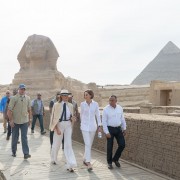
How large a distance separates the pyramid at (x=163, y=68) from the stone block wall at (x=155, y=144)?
71.5m

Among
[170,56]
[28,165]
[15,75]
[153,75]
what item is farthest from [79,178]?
[170,56]

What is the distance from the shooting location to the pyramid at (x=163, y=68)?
79.8 m

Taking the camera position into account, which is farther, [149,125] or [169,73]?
[169,73]

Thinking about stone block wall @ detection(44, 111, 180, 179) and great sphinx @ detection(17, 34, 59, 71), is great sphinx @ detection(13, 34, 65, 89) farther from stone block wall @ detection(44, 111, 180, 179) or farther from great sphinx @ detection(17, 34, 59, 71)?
stone block wall @ detection(44, 111, 180, 179)

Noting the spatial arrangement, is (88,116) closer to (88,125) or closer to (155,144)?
(88,125)

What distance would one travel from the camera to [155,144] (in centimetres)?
634

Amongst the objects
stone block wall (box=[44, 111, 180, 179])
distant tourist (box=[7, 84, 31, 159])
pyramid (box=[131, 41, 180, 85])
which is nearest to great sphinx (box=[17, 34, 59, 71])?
distant tourist (box=[7, 84, 31, 159])

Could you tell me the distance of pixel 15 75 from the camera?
2448 cm

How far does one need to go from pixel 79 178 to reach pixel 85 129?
107 centimetres

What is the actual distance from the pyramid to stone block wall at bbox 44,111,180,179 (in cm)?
7151

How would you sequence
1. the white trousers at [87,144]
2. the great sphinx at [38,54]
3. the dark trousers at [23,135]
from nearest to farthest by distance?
the white trousers at [87,144] < the dark trousers at [23,135] < the great sphinx at [38,54]

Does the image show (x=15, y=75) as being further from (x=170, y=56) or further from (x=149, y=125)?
(x=170, y=56)

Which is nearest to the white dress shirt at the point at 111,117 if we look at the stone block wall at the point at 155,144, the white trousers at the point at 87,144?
the white trousers at the point at 87,144

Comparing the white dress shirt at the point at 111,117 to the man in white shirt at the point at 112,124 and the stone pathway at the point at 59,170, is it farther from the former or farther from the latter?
the stone pathway at the point at 59,170
